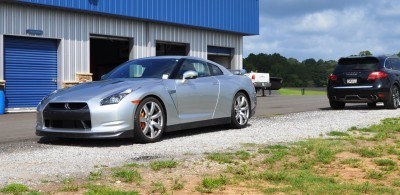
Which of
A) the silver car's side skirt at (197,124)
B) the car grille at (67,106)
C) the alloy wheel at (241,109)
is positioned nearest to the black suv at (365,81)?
the alloy wheel at (241,109)

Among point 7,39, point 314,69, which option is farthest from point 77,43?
point 314,69

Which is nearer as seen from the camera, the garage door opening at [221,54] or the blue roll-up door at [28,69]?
the blue roll-up door at [28,69]

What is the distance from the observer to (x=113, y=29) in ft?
73.5

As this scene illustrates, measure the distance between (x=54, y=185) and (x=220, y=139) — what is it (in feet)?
13.2

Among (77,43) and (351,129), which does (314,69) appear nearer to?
(77,43)

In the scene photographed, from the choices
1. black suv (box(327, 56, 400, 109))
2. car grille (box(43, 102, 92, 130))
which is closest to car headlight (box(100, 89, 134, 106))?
car grille (box(43, 102, 92, 130))

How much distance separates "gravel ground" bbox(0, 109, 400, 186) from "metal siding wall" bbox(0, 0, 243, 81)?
11.2m

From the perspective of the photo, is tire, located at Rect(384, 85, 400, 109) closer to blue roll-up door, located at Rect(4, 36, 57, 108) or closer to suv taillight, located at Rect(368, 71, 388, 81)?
suv taillight, located at Rect(368, 71, 388, 81)

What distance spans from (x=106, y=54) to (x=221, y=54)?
21.3 ft

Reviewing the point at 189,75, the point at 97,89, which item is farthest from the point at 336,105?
the point at 97,89

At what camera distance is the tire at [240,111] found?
10.0 m

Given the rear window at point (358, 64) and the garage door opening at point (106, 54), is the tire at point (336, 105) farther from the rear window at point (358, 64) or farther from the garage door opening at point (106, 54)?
the garage door opening at point (106, 54)

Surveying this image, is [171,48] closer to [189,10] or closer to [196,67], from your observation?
[189,10]

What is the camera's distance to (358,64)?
50.9ft
